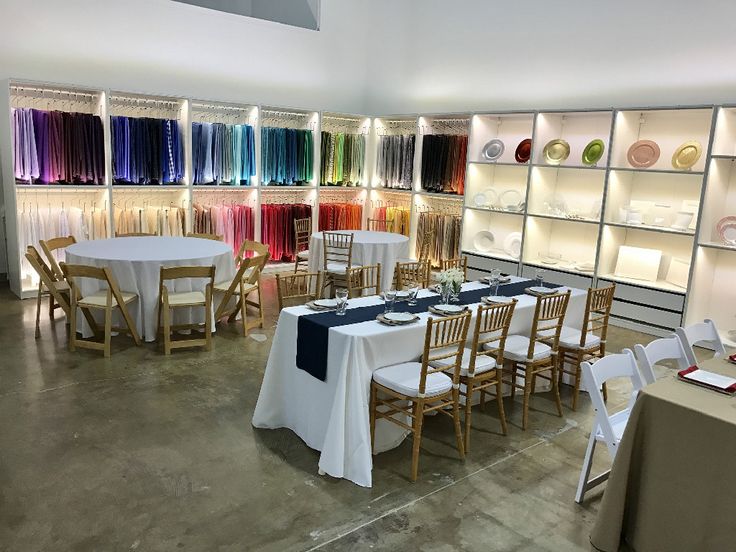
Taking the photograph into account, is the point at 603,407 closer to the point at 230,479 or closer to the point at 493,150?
the point at 230,479

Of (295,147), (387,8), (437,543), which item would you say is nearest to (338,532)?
(437,543)

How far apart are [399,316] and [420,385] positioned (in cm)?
57

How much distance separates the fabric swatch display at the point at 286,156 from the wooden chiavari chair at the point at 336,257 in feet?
6.89

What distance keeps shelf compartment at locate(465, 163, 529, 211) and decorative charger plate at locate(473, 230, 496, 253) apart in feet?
1.36

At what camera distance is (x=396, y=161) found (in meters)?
9.47

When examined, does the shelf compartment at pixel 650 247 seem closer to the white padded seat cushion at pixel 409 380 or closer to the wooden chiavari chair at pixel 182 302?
the white padded seat cushion at pixel 409 380

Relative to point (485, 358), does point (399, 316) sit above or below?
above

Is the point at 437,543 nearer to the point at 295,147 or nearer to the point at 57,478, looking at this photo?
the point at 57,478

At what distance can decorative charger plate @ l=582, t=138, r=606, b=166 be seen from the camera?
718cm

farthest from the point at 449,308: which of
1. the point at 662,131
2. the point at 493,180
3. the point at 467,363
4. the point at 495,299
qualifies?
the point at 493,180

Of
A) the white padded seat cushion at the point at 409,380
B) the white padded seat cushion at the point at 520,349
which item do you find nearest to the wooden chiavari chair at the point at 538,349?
the white padded seat cushion at the point at 520,349

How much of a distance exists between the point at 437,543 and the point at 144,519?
1.41m

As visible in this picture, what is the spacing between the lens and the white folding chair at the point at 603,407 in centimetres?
295

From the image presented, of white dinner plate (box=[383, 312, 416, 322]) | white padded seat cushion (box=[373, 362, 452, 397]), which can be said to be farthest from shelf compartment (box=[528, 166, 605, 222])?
white padded seat cushion (box=[373, 362, 452, 397])
